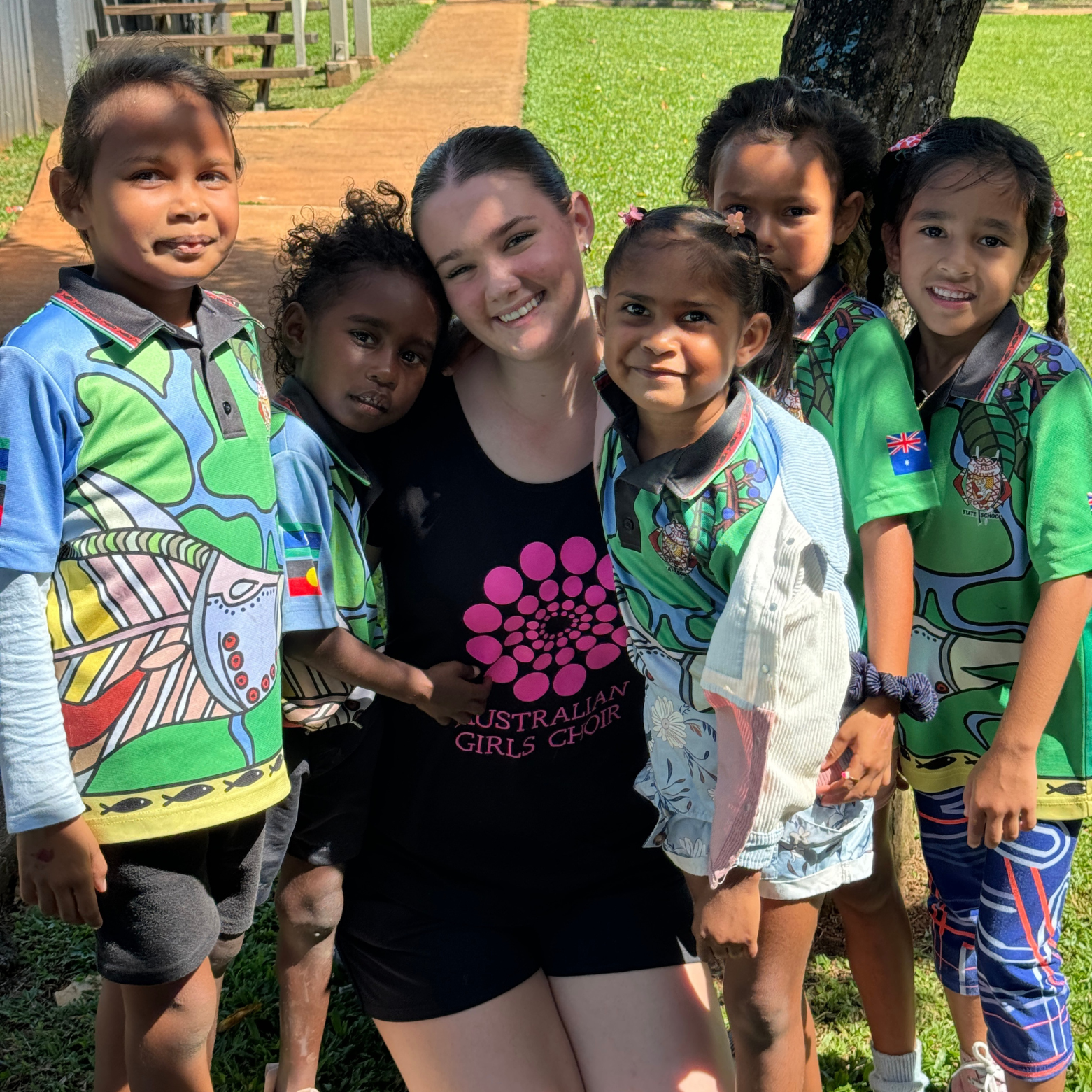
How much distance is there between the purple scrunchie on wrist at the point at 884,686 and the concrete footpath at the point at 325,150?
1589mm

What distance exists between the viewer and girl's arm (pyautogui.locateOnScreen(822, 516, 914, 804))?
2.19m

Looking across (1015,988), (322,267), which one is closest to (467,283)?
(322,267)

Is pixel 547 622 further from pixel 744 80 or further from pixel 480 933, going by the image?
pixel 744 80

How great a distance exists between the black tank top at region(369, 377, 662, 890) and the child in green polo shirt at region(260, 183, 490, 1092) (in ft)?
0.23

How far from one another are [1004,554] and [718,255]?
803mm

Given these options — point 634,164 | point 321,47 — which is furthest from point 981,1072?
point 321,47

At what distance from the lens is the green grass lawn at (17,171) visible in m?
→ 9.63

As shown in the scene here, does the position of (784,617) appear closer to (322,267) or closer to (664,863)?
(664,863)

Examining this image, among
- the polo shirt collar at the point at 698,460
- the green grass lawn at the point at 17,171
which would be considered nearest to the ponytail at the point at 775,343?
the polo shirt collar at the point at 698,460

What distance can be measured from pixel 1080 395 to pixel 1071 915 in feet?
6.07

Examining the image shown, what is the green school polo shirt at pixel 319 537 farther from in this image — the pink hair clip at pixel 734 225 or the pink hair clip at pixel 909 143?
the pink hair clip at pixel 909 143

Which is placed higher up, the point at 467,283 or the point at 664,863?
the point at 467,283

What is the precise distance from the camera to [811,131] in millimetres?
2447

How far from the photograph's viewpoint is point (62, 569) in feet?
6.75
